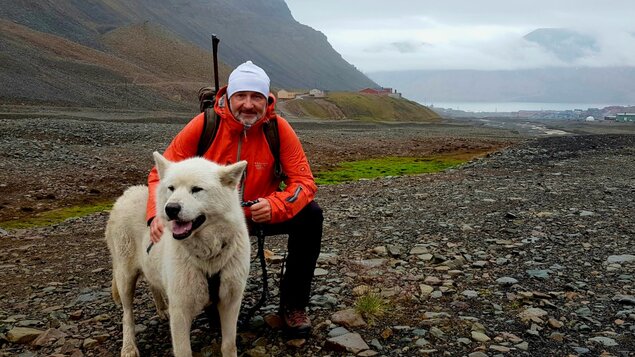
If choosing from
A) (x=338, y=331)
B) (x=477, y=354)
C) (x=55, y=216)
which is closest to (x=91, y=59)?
(x=55, y=216)

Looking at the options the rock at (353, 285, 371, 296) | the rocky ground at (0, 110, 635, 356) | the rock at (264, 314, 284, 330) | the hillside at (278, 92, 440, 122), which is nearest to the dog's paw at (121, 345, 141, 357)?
the rocky ground at (0, 110, 635, 356)

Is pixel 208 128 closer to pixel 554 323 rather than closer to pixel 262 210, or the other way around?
pixel 262 210

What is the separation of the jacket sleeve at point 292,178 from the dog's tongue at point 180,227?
1098 millimetres

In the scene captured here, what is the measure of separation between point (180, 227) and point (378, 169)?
2181 centimetres

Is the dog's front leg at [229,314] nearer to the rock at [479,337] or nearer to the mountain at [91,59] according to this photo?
the rock at [479,337]

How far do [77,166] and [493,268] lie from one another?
57.1ft

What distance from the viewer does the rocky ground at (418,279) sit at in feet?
18.8

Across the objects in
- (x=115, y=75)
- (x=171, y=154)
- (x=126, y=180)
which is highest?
(x=115, y=75)

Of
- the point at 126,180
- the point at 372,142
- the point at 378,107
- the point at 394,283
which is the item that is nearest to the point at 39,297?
the point at 394,283

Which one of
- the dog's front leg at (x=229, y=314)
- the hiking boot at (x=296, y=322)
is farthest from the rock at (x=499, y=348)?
the dog's front leg at (x=229, y=314)

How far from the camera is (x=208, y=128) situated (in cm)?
577

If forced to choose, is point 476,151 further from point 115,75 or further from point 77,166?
point 115,75

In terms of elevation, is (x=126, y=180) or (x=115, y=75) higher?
(x=115, y=75)

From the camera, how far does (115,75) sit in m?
96.4
